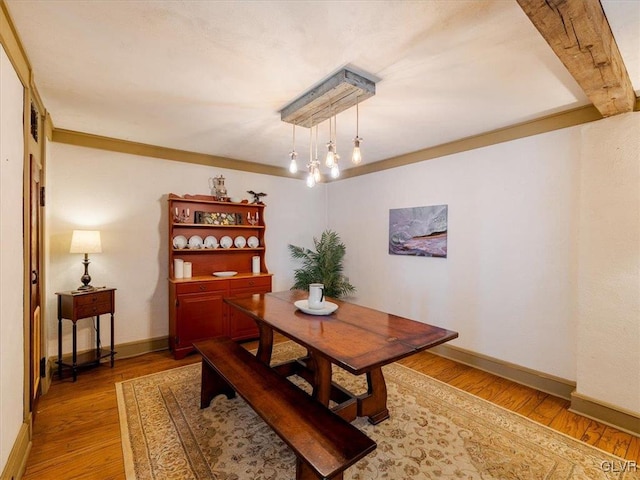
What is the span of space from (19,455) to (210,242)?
2652mm

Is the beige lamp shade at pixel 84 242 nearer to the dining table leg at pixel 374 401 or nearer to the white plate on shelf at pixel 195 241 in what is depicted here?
the white plate on shelf at pixel 195 241

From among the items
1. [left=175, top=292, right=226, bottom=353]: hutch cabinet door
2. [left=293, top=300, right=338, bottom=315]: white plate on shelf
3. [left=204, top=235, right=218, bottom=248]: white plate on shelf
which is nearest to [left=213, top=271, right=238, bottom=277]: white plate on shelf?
[left=175, top=292, right=226, bottom=353]: hutch cabinet door

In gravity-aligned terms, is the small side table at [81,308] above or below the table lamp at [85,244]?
below

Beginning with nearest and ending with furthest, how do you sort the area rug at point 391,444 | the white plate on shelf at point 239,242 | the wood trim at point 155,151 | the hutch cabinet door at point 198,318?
the area rug at point 391,444 < the wood trim at point 155,151 < the hutch cabinet door at point 198,318 < the white plate on shelf at point 239,242

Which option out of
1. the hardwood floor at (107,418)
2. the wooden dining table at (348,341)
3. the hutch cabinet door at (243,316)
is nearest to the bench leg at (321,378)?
the wooden dining table at (348,341)

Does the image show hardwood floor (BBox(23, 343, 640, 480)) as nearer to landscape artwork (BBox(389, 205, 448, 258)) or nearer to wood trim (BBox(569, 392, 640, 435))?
wood trim (BBox(569, 392, 640, 435))

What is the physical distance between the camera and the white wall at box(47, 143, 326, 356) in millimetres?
3137

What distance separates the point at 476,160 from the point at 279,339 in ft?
10.8

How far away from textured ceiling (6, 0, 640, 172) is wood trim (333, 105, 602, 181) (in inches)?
4.7

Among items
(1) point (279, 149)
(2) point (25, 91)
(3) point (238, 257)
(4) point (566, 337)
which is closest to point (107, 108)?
(2) point (25, 91)

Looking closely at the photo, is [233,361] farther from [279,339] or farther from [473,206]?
[473,206]

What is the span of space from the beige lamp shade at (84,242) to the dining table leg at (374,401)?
2.87m

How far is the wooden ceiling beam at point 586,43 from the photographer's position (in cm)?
120

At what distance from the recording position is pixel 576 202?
2.54 metres
